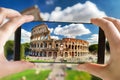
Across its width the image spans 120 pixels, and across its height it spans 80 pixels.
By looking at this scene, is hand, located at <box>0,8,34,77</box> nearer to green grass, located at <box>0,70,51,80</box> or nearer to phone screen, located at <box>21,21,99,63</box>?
phone screen, located at <box>21,21,99,63</box>

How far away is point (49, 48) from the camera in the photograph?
3.47 feet

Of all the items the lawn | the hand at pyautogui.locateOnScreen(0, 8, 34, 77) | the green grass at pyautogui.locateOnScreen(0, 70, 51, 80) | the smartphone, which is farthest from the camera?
the lawn

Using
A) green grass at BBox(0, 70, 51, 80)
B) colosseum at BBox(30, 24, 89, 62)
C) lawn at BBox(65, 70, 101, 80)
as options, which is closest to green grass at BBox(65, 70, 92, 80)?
lawn at BBox(65, 70, 101, 80)

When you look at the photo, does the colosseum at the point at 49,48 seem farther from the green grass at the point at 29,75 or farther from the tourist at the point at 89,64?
the green grass at the point at 29,75

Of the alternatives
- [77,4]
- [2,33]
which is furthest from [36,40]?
[77,4]

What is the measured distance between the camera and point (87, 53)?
4.08 feet

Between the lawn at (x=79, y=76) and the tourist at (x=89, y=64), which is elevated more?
the tourist at (x=89, y=64)

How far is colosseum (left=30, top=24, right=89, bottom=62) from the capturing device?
96 centimetres

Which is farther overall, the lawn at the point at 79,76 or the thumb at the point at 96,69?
the lawn at the point at 79,76

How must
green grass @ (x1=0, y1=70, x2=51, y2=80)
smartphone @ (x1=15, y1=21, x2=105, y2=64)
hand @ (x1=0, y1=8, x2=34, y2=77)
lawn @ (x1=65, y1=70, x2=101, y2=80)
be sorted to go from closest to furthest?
hand @ (x1=0, y1=8, x2=34, y2=77) < smartphone @ (x1=15, y1=21, x2=105, y2=64) < green grass @ (x1=0, y1=70, x2=51, y2=80) < lawn @ (x1=65, y1=70, x2=101, y2=80)

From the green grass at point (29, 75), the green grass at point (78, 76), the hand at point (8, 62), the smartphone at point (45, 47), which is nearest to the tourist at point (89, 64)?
the hand at point (8, 62)

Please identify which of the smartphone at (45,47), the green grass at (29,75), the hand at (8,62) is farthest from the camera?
the green grass at (29,75)

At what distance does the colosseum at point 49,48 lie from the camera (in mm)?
958

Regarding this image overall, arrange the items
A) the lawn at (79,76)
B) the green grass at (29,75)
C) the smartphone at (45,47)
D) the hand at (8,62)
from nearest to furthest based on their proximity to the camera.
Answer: the hand at (8,62) → the smartphone at (45,47) → the green grass at (29,75) → the lawn at (79,76)
